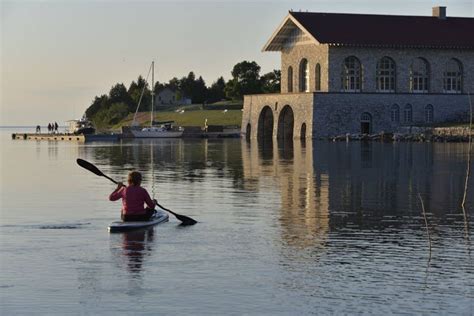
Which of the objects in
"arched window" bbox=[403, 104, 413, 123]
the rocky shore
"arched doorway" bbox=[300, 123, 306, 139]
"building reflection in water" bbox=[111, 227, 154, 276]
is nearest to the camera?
"building reflection in water" bbox=[111, 227, 154, 276]

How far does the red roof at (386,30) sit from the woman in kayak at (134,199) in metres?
69.4

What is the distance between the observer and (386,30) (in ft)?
313

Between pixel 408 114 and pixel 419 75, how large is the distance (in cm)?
360

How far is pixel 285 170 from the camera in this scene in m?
45.4

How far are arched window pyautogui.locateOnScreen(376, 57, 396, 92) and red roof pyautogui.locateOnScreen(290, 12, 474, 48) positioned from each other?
7.36 feet

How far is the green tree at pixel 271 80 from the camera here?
480 feet

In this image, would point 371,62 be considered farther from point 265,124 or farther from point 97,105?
point 97,105

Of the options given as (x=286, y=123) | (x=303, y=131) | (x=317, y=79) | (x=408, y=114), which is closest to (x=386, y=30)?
(x=317, y=79)

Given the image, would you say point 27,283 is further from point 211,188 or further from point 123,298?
point 211,188

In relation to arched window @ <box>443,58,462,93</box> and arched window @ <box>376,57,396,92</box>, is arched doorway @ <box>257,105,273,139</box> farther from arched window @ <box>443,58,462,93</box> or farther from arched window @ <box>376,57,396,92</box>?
arched window @ <box>443,58,462,93</box>

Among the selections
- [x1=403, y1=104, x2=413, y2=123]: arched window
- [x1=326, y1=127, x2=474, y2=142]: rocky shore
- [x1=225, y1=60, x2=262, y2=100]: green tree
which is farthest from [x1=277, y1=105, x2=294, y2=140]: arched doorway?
[x1=225, y1=60, x2=262, y2=100]: green tree

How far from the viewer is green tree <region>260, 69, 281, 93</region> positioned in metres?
146

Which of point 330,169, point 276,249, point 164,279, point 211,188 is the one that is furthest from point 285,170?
point 164,279

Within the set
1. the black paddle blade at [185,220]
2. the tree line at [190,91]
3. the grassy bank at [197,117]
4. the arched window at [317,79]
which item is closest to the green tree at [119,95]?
the tree line at [190,91]
